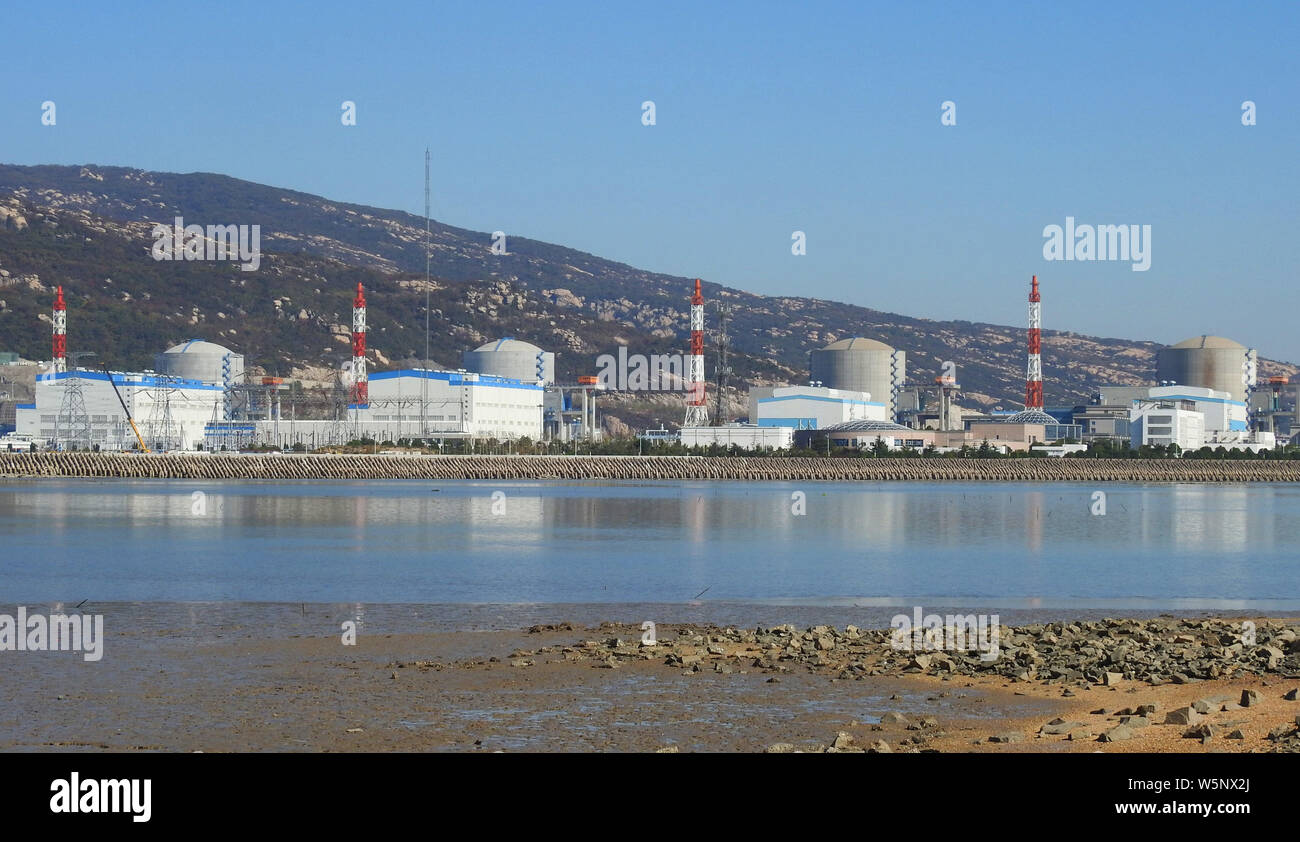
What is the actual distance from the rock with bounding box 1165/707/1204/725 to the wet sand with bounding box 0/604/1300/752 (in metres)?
0.12

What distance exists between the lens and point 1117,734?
488 inches

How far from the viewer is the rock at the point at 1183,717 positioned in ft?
41.3

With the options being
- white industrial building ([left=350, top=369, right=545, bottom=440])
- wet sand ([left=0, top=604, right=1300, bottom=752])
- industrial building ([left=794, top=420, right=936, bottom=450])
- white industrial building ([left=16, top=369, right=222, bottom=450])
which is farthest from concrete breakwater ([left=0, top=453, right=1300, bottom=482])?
wet sand ([left=0, top=604, right=1300, bottom=752])

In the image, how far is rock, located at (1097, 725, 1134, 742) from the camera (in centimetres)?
1235

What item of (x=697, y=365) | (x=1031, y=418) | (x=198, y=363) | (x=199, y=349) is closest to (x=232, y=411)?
(x=198, y=363)

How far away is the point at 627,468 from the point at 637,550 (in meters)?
72.1

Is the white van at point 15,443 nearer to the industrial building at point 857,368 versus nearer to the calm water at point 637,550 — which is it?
the calm water at point 637,550

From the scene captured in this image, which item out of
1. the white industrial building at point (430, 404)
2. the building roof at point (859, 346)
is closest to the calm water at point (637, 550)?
the white industrial building at point (430, 404)

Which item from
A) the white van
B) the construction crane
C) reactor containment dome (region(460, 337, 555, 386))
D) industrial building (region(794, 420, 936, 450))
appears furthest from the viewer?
reactor containment dome (region(460, 337, 555, 386))

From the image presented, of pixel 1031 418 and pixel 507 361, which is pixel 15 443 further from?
pixel 1031 418

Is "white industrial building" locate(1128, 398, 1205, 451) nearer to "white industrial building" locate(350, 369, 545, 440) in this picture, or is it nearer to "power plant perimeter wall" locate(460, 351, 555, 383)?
"white industrial building" locate(350, 369, 545, 440)

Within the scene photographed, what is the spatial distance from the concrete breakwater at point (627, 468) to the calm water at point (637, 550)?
26.8 meters
